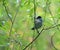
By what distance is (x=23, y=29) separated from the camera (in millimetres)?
2293

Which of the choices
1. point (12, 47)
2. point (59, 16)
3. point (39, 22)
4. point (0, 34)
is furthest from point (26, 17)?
point (0, 34)

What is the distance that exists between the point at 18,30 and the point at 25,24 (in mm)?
119

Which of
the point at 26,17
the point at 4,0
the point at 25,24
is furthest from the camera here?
the point at 25,24

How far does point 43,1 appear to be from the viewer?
1663 mm

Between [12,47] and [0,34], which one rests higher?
[0,34]

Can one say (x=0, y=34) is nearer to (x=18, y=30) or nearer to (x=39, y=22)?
(x=39, y=22)

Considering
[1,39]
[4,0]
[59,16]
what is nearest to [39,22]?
[59,16]

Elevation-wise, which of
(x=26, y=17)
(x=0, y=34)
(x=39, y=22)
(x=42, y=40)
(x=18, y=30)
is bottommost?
(x=42, y=40)

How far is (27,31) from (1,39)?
101 centimetres

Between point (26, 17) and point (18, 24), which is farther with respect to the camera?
point (18, 24)

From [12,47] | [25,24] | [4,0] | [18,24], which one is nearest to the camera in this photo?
[4,0]

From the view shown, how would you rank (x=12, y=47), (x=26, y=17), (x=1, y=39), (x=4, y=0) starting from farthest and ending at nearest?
(x=26, y=17) → (x=12, y=47) → (x=4, y=0) → (x=1, y=39)

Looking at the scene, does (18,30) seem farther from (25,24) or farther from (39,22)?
(39,22)

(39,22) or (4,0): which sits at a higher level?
(4,0)
